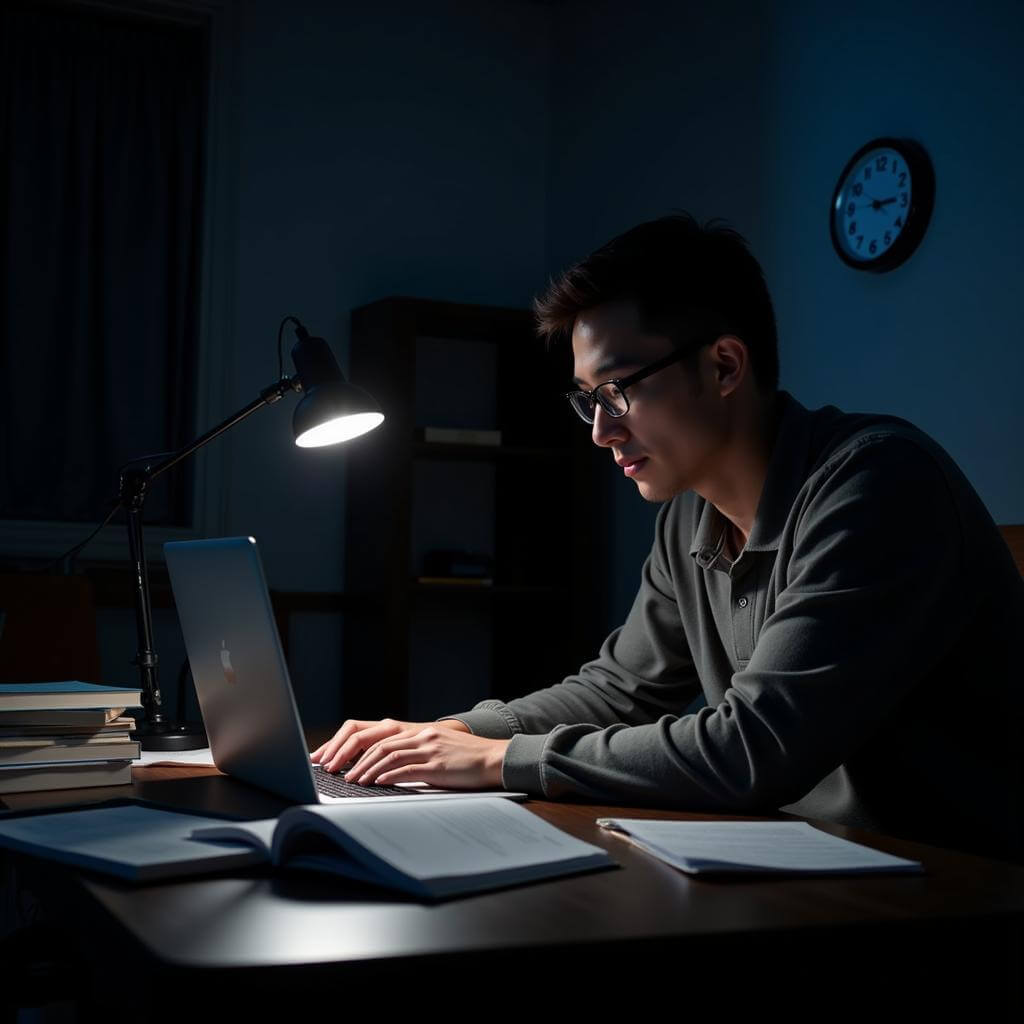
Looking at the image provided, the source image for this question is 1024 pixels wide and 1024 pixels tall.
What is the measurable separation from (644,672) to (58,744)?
814mm

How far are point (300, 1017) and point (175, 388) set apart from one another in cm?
333

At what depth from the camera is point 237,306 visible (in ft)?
12.6

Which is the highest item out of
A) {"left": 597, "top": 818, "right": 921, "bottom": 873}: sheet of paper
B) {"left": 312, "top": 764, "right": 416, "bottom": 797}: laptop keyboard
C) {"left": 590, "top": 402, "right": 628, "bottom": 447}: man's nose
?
{"left": 590, "top": 402, "right": 628, "bottom": 447}: man's nose

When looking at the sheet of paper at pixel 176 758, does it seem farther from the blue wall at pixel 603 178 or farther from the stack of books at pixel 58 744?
the blue wall at pixel 603 178

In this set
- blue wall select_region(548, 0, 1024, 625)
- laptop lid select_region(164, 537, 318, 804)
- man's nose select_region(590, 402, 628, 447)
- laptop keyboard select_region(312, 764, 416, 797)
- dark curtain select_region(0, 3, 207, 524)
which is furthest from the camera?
dark curtain select_region(0, 3, 207, 524)

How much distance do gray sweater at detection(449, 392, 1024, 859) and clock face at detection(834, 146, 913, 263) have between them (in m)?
1.33

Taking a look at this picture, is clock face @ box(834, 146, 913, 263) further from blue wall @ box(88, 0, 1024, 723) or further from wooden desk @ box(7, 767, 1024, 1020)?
wooden desk @ box(7, 767, 1024, 1020)

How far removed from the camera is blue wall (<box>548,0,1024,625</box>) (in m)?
2.49

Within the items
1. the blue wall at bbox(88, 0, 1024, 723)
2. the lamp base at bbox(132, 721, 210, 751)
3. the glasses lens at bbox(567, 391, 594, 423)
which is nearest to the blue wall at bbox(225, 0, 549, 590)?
the blue wall at bbox(88, 0, 1024, 723)

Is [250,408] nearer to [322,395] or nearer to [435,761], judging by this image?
[322,395]

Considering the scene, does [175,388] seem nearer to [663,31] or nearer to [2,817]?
[663,31]

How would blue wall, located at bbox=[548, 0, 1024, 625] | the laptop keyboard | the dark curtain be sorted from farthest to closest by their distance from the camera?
the dark curtain → blue wall, located at bbox=[548, 0, 1024, 625] → the laptop keyboard

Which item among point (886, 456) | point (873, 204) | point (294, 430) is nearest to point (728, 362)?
point (886, 456)

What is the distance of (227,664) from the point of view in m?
1.28
